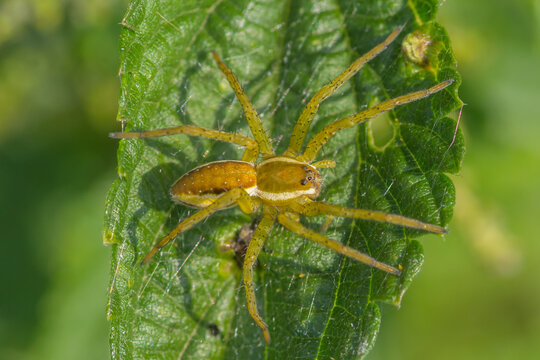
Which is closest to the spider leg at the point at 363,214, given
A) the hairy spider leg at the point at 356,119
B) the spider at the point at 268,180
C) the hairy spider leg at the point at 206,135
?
the spider at the point at 268,180

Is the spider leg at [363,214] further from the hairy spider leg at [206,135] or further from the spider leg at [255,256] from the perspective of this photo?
the hairy spider leg at [206,135]

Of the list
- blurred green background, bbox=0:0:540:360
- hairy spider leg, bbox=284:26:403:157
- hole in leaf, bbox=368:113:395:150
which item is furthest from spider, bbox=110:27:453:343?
blurred green background, bbox=0:0:540:360

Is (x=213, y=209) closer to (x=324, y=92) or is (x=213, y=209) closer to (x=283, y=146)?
(x=283, y=146)

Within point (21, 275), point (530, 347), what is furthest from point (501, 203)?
point (21, 275)

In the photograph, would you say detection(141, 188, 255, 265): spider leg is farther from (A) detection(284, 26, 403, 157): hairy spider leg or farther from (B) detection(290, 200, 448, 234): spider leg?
(A) detection(284, 26, 403, 157): hairy spider leg

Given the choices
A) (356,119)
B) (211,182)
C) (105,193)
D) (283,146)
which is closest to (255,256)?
(211,182)

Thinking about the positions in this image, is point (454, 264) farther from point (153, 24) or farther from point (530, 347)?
point (153, 24)
